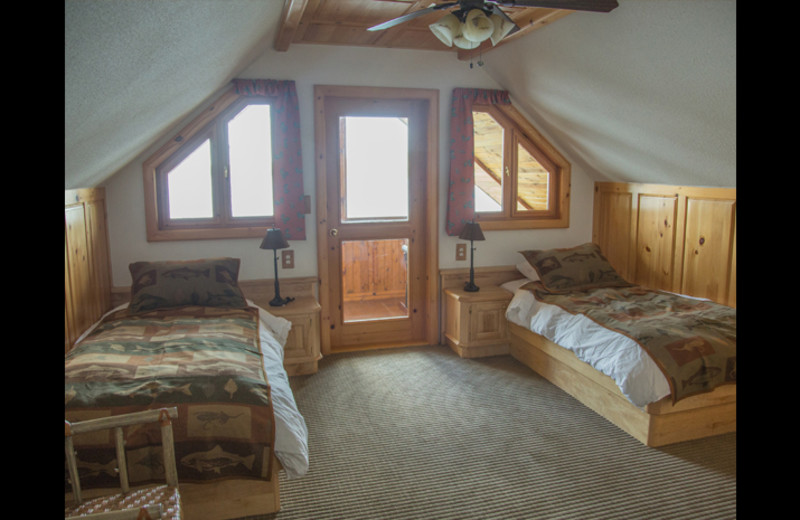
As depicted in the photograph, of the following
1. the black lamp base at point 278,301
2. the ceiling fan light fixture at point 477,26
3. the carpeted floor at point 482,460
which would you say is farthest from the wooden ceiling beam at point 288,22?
the carpeted floor at point 482,460

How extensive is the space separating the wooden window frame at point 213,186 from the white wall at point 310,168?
0.06m

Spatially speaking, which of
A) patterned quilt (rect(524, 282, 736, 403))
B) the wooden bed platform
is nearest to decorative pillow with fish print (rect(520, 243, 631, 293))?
patterned quilt (rect(524, 282, 736, 403))

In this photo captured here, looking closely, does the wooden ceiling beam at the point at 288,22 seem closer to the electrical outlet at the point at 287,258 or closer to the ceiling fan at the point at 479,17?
the ceiling fan at the point at 479,17

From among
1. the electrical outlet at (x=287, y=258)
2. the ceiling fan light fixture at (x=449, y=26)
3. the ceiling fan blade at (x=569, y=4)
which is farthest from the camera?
the electrical outlet at (x=287, y=258)

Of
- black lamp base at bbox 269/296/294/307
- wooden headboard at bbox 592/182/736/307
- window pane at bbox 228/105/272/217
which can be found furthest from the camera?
window pane at bbox 228/105/272/217

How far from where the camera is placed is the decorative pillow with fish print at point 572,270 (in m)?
4.27

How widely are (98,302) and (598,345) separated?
319 centimetres

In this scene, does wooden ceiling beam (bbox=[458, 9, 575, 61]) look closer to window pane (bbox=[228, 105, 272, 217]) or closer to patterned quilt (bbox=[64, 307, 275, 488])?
window pane (bbox=[228, 105, 272, 217])

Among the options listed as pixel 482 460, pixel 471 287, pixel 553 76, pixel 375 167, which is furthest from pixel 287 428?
pixel 553 76

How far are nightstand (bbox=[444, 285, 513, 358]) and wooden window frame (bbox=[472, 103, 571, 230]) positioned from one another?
0.66 metres

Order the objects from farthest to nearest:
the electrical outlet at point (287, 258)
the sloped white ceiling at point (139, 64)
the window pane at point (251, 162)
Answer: the electrical outlet at point (287, 258) → the window pane at point (251, 162) → the sloped white ceiling at point (139, 64)

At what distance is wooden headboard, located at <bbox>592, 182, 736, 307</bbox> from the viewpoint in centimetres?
376
